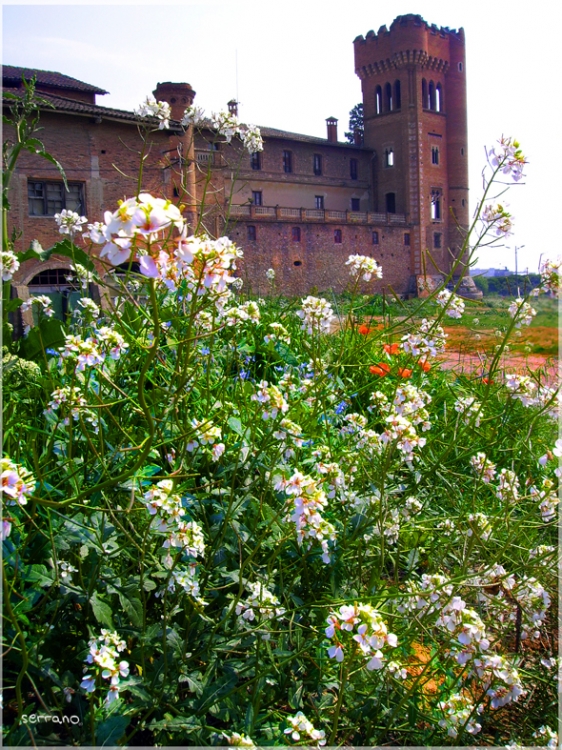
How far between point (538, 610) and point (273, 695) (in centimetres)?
67

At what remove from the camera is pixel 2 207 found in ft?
5.16

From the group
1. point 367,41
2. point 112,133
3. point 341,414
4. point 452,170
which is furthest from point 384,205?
point 341,414

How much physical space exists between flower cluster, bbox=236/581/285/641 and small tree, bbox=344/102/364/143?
132ft

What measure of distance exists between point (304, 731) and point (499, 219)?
127cm

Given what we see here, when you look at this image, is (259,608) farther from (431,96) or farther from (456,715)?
(431,96)

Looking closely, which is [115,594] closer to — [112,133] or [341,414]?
[341,414]

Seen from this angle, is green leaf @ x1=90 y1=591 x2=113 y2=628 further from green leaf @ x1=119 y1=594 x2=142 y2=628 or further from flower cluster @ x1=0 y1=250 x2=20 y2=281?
flower cluster @ x1=0 y1=250 x2=20 y2=281

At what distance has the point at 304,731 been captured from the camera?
3.84 feet

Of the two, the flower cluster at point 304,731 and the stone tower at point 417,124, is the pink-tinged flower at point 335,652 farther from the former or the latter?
the stone tower at point 417,124

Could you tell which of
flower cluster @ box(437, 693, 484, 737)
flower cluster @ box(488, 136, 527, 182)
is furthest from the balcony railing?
flower cluster @ box(437, 693, 484, 737)

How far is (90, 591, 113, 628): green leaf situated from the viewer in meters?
1.28

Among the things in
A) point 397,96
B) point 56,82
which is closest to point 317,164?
point 397,96

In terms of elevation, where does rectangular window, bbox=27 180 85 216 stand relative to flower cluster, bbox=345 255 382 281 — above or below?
above

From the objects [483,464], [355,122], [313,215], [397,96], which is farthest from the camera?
[355,122]
